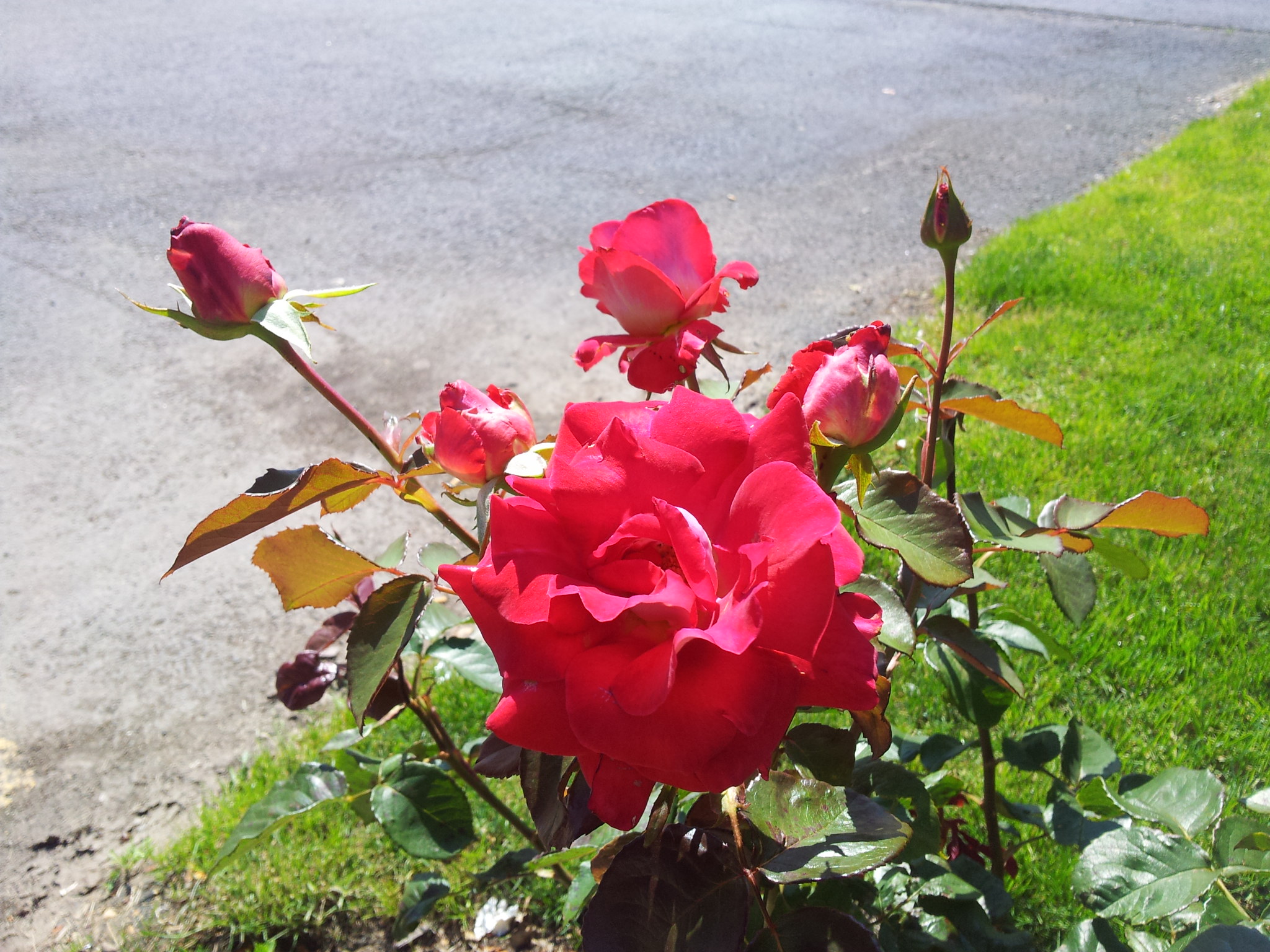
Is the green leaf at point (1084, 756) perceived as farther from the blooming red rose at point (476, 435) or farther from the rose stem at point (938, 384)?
the blooming red rose at point (476, 435)

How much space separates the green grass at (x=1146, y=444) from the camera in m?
1.84

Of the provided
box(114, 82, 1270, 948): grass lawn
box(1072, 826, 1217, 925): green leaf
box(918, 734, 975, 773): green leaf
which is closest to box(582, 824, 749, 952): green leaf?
box(1072, 826, 1217, 925): green leaf

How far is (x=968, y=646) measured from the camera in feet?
2.80

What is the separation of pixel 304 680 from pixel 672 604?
29.2 inches

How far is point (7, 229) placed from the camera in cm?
449

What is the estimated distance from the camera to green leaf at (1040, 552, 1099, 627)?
923 mm

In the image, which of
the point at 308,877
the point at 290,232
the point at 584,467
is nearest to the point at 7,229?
the point at 290,232

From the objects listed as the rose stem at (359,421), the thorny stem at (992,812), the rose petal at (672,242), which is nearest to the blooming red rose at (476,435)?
the rose stem at (359,421)

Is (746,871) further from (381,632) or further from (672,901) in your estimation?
(381,632)

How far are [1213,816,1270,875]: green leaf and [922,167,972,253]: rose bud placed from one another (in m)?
0.56

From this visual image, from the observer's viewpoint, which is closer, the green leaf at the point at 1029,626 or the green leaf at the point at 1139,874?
the green leaf at the point at 1139,874

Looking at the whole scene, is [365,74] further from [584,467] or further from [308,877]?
[584,467]

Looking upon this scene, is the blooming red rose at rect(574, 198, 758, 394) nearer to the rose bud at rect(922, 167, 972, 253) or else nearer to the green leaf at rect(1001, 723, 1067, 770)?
the rose bud at rect(922, 167, 972, 253)

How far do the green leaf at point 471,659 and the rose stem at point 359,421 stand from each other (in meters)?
0.29
